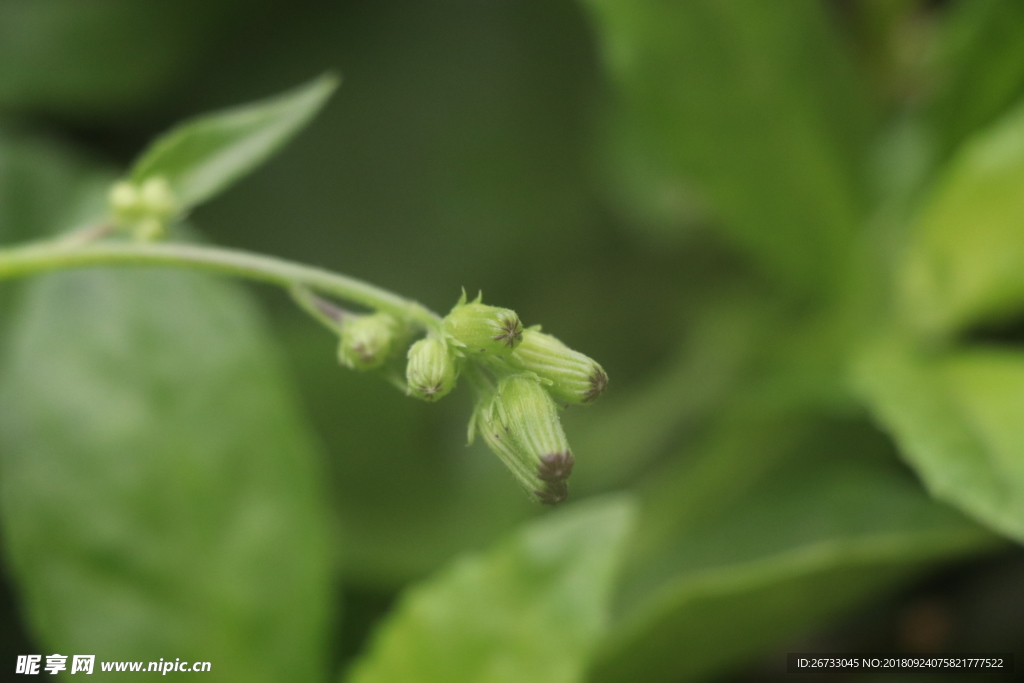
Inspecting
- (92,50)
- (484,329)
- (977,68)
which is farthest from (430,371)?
(92,50)

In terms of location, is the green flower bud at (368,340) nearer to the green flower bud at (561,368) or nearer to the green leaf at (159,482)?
the green flower bud at (561,368)

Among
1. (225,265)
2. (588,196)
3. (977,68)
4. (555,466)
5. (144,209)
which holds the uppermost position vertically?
(588,196)

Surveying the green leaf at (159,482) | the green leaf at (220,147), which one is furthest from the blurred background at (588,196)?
the green leaf at (220,147)

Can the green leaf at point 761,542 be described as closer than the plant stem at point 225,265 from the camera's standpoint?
No

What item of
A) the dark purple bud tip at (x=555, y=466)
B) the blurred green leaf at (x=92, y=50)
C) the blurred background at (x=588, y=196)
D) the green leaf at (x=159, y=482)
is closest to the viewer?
the dark purple bud tip at (x=555, y=466)

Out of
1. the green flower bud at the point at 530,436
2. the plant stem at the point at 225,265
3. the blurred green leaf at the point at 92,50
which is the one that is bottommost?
the green flower bud at the point at 530,436

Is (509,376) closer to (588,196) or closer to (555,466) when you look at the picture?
(555,466)

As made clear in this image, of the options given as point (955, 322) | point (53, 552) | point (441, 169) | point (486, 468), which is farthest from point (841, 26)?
point (53, 552)
